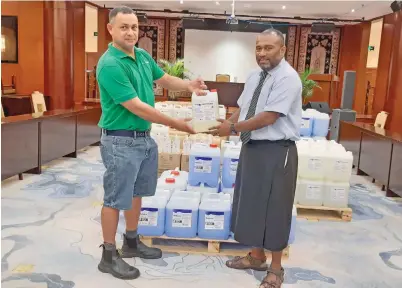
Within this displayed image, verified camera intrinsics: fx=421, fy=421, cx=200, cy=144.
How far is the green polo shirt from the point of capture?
7.41 ft

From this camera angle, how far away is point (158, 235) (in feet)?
9.78

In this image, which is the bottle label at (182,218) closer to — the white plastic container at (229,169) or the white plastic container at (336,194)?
the white plastic container at (229,169)

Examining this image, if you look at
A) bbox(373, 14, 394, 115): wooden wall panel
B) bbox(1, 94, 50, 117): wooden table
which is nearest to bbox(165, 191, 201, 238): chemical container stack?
bbox(1, 94, 50, 117): wooden table

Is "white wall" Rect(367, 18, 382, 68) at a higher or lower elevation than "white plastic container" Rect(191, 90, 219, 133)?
higher

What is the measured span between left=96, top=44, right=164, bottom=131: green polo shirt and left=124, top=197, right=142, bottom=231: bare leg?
52 cm

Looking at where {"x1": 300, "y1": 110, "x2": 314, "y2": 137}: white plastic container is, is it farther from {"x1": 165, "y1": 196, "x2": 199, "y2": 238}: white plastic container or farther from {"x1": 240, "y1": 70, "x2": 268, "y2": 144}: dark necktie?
{"x1": 240, "y1": 70, "x2": 268, "y2": 144}: dark necktie

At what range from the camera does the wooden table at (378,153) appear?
4652mm

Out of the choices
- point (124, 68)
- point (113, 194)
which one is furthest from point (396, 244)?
point (124, 68)

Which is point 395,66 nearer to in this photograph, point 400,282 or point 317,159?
point 317,159

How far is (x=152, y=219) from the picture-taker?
9.67 feet

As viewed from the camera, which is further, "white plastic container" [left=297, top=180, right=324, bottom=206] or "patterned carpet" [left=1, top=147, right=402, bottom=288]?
"white plastic container" [left=297, top=180, right=324, bottom=206]

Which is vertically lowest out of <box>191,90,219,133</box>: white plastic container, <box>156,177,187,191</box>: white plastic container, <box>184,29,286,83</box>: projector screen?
<box>156,177,187,191</box>: white plastic container

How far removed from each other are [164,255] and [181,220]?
0.26 meters

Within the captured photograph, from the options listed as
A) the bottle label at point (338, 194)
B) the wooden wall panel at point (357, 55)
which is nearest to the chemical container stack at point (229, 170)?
the bottle label at point (338, 194)
